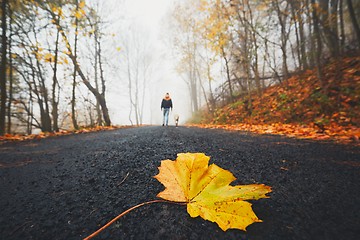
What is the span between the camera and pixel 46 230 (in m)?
0.64

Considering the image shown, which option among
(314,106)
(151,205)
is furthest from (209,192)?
(314,106)

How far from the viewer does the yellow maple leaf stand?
24.5 inches

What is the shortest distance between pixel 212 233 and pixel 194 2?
16353 mm

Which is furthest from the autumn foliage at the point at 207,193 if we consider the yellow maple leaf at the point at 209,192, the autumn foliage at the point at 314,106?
the autumn foliage at the point at 314,106

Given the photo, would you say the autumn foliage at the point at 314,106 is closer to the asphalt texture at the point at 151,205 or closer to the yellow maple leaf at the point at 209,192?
the asphalt texture at the point at 151,205

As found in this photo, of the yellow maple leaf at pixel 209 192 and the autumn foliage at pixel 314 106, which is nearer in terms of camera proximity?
the yellow maple leaf at pixel 209 192

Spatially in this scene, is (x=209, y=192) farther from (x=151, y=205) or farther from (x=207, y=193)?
(x=151, y=205)

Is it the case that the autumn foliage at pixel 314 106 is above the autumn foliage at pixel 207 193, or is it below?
above

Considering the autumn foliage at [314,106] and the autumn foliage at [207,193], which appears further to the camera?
the autumn foliage at [314,106]

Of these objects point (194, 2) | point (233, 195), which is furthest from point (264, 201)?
point (194, 2)

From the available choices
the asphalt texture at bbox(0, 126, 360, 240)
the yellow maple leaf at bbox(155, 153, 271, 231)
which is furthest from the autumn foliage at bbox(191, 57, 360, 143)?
the yellow maple leaf at bbox(155, 153, 271, 231)

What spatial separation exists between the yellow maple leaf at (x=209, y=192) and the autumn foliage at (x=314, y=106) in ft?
10.5

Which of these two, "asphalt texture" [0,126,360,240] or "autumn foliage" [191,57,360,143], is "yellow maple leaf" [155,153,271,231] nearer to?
"asphalt texture" [0,126,360,240]

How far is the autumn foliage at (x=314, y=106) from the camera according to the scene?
156 inches
